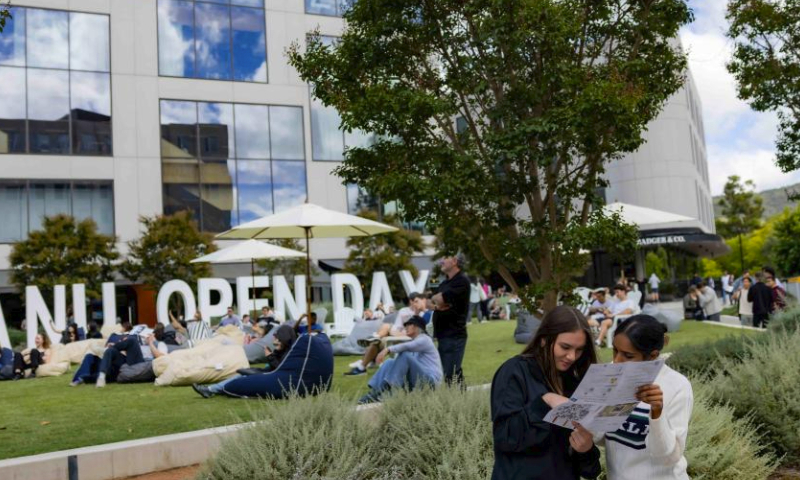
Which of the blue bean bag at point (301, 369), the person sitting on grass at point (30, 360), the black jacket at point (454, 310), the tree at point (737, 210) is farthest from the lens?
the tree at point (737, 210)

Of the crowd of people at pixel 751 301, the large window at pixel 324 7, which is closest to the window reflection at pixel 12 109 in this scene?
the large window at pixel 324 7

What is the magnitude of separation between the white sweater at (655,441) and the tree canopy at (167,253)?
90.5ft

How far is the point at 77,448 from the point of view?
22.0 feet

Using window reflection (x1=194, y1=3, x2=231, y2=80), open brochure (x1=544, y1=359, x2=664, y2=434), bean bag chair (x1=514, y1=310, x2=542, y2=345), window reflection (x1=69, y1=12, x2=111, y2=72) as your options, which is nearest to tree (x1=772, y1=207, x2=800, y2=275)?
window reflection (x1=194, y1=3, x2=231, y2=80)

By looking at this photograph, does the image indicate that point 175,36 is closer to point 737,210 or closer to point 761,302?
point 761,302

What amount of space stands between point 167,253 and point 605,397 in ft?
93.3

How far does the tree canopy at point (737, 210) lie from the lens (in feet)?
275

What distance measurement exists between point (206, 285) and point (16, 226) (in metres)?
14.2

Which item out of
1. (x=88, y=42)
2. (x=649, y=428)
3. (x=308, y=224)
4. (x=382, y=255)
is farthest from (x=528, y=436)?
(x=88, y=42)

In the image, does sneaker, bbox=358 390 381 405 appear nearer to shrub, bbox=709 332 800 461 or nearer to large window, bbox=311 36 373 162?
shrub, bbox=709 332 800 461

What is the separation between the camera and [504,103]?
8.71 metres

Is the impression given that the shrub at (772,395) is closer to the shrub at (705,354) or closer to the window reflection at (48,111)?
the shrub at (705,354)

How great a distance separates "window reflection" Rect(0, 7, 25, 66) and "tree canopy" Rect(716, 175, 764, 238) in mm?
72563

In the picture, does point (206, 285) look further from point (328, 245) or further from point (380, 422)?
point (380, 422)
